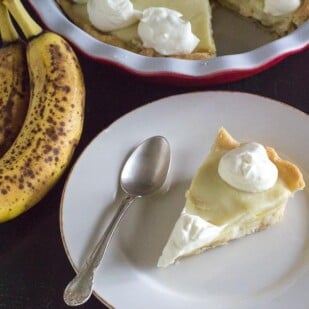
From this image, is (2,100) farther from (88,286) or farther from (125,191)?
(88,286)

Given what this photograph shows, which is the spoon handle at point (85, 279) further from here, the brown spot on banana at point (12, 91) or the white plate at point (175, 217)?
the brown spot on banana at point (12, 91)

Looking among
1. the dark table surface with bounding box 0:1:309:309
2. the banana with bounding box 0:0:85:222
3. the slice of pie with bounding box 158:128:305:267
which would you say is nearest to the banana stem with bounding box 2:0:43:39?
the banana with bounding box 0:0:85:222

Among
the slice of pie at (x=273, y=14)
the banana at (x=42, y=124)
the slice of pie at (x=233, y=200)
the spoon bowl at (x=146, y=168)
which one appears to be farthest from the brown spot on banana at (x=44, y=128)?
the slice of pie at (x=273, y=14)

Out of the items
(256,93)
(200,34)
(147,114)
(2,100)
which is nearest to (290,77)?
(256,93)

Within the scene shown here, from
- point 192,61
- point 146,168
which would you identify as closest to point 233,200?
point 146,168

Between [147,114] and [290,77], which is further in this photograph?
[290,77]
